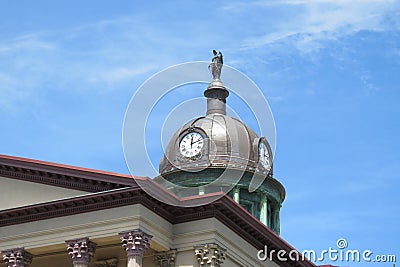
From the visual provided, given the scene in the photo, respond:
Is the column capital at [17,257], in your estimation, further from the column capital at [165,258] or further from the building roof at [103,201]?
the column capital at [165,258]

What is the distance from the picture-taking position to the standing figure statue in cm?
5538

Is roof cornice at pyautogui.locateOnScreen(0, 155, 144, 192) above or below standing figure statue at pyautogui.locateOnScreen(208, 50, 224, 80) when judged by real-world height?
below

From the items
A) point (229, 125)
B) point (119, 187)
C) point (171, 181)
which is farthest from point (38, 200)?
point (229, 125)

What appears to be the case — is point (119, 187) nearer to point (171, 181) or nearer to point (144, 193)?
point (144, 193)

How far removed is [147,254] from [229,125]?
50.1 feet

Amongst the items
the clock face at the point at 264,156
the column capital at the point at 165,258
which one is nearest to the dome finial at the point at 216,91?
the clock face at the point at 264,156

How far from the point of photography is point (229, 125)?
50688mm

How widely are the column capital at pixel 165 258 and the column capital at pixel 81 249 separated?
2.42m

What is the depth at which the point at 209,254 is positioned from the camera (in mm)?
35469

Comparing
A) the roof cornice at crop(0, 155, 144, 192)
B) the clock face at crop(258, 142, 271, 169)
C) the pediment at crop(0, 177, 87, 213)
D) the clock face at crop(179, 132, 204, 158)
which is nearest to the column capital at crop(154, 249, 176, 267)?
the roof cornice at crop(0, 155, 144, 192)

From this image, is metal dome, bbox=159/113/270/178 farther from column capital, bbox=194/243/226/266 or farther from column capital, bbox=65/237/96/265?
column capital, bbox=65/237/96/265

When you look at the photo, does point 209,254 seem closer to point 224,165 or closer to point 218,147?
point 224,165

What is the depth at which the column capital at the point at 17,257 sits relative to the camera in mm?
36500

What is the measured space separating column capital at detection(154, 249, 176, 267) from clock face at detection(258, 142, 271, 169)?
573 inches
